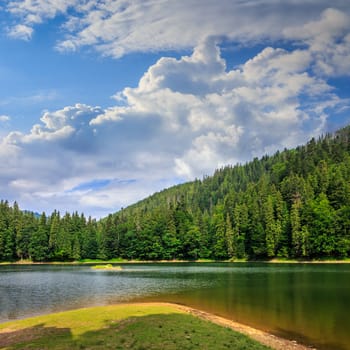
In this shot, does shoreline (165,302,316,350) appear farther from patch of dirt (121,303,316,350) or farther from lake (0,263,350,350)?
lake (0,263,350,350)

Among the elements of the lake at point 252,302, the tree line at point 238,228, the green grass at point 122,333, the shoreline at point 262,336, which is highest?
the tree line at point 238,228

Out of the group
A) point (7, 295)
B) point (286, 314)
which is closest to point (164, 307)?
A: point (286, 314)

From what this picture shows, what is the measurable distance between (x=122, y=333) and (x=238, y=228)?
120502 millimetres

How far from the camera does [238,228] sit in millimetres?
139000

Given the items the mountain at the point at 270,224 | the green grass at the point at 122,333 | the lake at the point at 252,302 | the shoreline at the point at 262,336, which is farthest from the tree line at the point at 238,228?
the green grass at the point at 122,333

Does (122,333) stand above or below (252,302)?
above

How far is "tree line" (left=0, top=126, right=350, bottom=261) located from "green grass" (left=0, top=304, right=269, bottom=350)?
→ 94538 mm

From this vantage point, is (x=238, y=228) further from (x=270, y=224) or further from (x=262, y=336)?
(x=262, y=336)

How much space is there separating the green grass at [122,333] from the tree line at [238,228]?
310 feet

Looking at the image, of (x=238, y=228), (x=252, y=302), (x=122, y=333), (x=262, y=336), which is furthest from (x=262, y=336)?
(x=238, y=228)

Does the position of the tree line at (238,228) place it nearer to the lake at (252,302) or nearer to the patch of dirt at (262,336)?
the lake at (252,302)

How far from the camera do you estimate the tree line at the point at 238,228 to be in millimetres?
115000

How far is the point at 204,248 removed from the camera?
487 feet

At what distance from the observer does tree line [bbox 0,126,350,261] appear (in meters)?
115
